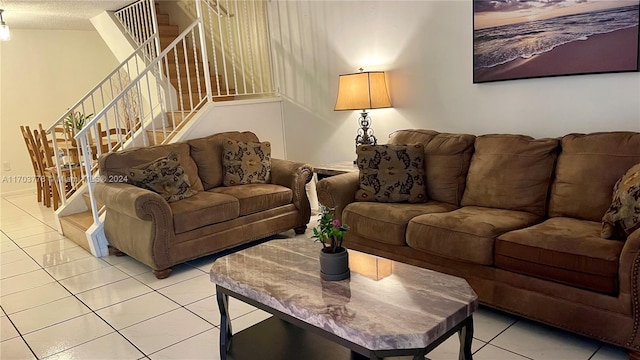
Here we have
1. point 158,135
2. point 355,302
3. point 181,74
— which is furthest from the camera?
point 181,74

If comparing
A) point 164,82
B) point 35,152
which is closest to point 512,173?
point 164,82

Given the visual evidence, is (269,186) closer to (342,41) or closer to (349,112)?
(349,112)

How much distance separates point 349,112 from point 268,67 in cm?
132

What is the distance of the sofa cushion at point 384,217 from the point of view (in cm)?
284

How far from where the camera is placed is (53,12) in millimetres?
5988

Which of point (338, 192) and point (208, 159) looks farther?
point (208, 159)

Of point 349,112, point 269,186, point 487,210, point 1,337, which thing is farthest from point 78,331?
point 349,112

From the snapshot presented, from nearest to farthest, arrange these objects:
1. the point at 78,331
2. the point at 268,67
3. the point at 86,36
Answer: the point at 78,331
the point at 268,67
the point at 86,36

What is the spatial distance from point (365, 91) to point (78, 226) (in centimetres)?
290

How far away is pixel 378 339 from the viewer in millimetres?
1494

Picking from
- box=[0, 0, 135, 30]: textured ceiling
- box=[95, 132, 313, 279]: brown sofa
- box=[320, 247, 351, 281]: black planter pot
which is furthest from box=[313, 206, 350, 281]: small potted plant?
box=[0, 0, 135, 30]: textured ceiling

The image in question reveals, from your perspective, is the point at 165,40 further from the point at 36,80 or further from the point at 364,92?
the point at 364,92

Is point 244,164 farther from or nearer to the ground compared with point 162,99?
nearer to the ground

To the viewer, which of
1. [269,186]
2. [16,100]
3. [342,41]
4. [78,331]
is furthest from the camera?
[16,100]
